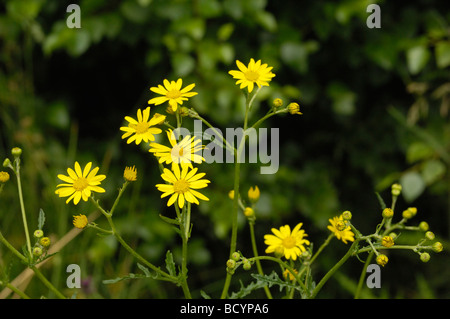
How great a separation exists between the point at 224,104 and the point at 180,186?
0.91 m

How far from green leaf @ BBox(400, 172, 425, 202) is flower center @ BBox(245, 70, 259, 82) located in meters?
1.12

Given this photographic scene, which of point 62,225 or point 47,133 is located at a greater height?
point 47,133

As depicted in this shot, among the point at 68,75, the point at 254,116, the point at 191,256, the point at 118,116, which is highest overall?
the point at 68,75

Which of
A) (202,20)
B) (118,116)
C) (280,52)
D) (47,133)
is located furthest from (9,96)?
(280,52)

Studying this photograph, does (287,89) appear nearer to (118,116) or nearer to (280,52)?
(280,52)

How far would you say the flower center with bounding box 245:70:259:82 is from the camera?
929mm

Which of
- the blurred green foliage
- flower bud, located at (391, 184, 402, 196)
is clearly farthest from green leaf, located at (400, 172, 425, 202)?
flower bud, located at (391, 184, 402, 196)

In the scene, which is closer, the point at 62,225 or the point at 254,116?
the point at 62,225

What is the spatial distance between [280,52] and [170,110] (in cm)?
93

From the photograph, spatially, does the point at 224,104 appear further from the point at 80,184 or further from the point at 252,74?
the point at 80,184

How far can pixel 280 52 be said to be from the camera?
1.83 m

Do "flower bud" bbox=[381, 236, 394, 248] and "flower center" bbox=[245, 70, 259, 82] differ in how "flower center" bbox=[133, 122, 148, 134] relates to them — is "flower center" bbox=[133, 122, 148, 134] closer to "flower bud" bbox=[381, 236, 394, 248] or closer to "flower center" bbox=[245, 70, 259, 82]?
"flower center" bbox=[245, 70, 259, 82]

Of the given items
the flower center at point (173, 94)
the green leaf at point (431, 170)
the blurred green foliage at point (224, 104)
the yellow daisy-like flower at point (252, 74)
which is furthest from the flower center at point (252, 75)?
the green leaf at point (431, 170)

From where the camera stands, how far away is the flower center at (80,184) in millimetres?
885
